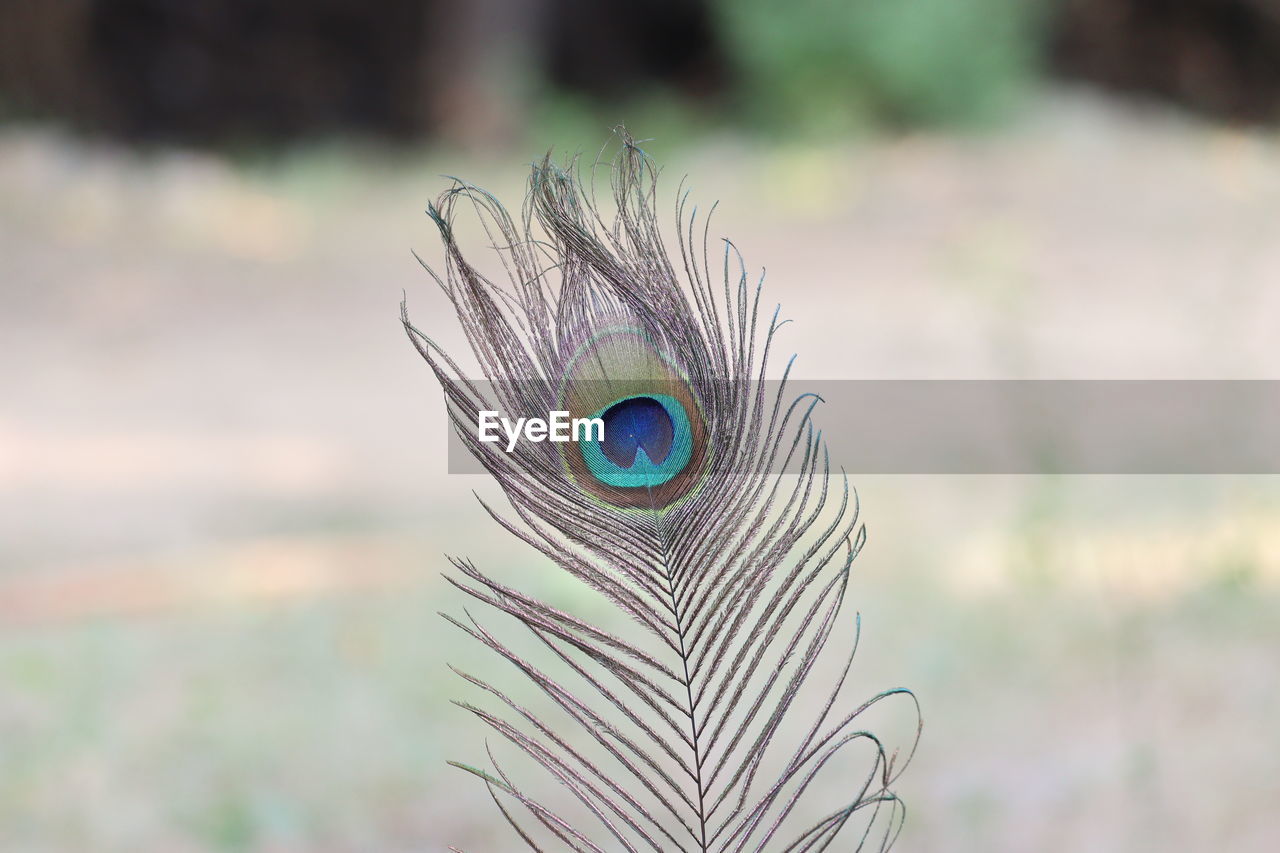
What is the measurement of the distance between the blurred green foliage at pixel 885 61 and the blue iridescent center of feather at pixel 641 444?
7.87 metres

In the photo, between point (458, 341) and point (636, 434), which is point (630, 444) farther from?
point (458, 341)

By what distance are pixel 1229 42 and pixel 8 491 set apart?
8.65 metres

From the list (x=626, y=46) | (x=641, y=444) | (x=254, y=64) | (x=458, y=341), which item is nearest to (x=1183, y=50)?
(x=626, y=46)

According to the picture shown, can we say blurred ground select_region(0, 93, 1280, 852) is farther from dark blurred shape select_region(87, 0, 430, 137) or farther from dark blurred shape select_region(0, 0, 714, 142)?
dark blurred shape select_region(87, 0, 430, 137)

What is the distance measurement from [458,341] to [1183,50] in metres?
6.55

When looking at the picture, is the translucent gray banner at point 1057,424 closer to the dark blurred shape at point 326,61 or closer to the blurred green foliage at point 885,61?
the blurred green foliage at point 885,61

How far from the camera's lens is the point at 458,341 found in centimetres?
620

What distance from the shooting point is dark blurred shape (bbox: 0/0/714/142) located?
9125mm

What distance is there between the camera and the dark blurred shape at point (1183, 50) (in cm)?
928

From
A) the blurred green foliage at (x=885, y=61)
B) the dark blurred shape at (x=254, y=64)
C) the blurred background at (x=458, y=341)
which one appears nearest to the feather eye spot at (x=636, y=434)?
the blurred background at (x=458, y=341)

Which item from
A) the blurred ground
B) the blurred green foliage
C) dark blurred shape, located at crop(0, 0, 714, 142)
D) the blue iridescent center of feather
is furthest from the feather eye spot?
dark blurred shape, located at crop(0, 0, 714, 142)

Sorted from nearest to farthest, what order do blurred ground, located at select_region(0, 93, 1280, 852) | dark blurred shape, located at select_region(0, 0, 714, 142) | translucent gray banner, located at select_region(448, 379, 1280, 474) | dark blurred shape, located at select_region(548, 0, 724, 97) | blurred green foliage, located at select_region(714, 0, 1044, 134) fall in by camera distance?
blurred ground, located at select_region(0, 93, 1280, 852), translucent gray banner, located at select_region(448, 379, 1280, 474), blurred green foliage, located at select_region(714, 0, 1044, 134), dark blurred shape, located at select_region(0, 0, 714, 142), dark blurred shape, located at select_region(548, 0, 724, 97)

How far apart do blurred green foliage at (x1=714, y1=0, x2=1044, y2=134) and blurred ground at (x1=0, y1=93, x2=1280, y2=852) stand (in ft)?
0.91

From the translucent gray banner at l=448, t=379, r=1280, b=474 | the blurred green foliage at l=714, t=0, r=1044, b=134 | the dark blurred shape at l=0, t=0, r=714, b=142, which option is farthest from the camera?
the dark blurred shape at l=0, t=0, r=714, b=142
